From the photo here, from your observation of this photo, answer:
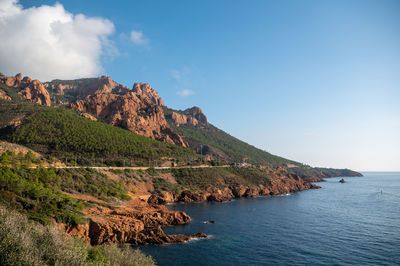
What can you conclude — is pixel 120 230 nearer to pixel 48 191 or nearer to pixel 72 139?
pixel 48 191

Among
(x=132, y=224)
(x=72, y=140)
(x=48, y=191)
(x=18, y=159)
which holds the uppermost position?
(x=72, y=140)

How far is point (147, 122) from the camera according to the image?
150 metres

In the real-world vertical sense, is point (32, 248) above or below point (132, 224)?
above

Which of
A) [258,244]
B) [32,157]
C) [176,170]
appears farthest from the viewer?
[176,170]

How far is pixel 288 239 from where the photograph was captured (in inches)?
1620

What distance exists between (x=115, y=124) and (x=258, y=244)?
11973cm

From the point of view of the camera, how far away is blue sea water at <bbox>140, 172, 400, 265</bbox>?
106 feet


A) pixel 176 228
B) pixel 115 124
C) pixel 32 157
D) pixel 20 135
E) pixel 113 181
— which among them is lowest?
pixel 176 228

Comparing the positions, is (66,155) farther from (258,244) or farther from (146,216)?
(258,244)

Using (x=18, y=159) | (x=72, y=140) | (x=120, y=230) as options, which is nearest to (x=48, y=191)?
(x=120, y=230)

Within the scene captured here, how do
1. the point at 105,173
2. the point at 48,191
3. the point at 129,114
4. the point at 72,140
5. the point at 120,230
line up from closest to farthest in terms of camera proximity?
the point at 120,230 < the point at 48,191 < the point at 105,173 < the point at 72,140 < the point at 129,114

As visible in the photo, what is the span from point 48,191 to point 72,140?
183 ft

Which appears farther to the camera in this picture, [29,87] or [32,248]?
[29,87]

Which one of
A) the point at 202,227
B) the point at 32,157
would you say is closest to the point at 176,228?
the point at 202,227
